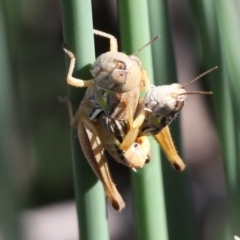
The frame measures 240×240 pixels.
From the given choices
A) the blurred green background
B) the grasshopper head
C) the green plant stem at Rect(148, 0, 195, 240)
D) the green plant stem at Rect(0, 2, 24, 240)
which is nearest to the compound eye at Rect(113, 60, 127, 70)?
the grasshopper head

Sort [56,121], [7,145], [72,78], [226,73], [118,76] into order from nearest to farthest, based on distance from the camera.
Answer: [72,78] < [118,76] < [226,73] < [7,145] < [56,121]

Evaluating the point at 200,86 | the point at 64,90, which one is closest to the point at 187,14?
the point at 200,86

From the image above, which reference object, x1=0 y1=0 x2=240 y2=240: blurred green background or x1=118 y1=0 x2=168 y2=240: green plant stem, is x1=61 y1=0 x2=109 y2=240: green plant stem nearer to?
x1=118 y1=0 x2=168 y2=240: green plant stem

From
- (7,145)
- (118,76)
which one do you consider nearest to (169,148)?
(118,76)

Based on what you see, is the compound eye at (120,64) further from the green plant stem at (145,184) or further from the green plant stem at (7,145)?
the green plant stem at (7,145)

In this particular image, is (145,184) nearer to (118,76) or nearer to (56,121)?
(118,76)

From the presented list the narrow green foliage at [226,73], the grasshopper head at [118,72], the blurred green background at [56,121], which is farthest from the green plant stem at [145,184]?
the blurred green background at [56,121]
